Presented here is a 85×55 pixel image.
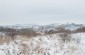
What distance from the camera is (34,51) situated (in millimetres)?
11703

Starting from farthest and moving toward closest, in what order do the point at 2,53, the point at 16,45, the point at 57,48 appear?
the point at 57,48
the point at 16,45
the point at 2,53

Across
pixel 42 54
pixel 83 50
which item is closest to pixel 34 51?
pixel 42 54

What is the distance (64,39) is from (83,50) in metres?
3.26

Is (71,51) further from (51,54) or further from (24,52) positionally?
(24,52)

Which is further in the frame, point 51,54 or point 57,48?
point 57,48

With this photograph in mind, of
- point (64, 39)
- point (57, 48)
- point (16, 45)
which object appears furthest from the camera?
point (64, 39)

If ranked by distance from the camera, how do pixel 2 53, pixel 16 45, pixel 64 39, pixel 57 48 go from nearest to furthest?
pixel 2 53, pixel 16 45, pixel 57 48, pixel 64 39

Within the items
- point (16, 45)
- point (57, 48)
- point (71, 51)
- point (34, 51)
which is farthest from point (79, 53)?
point (16, 45)

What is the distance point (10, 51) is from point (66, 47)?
11.5 ft

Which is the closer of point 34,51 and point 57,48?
point 34,51

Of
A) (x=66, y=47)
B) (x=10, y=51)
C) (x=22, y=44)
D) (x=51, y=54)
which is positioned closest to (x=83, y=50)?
(x=66, y=47)

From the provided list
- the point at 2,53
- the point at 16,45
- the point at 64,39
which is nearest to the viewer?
the point at 2,53

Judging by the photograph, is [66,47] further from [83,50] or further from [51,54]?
[51,54]

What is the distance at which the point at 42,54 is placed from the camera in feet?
37.3
